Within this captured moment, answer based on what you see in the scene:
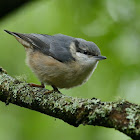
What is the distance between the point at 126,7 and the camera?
4832mm

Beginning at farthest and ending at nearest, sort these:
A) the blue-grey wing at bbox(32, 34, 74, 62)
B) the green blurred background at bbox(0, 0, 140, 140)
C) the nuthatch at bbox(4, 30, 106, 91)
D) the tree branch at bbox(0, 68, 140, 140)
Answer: the green blurred background at bbox(0, 0, 140, 140) < the blue-grey wing at bbox(32, 34, 74, 62) < the nuthatch at bbox(4, 30, 106, 91) < the tree branch at bbox(0, 68, 140, 140)

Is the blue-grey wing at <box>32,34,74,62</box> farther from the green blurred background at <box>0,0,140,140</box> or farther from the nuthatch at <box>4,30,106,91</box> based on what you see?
the green blurred background at <box>0,0,140,140</box>

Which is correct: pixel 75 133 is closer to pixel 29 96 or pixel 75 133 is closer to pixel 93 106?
pixel 29 96

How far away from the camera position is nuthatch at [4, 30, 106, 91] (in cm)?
377

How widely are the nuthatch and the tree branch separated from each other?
0.62 meters

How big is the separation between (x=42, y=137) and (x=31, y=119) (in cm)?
35

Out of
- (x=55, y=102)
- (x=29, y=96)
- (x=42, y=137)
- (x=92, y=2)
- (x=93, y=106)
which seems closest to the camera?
(x=93, y=106)

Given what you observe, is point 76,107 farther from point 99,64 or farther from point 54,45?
point 99,64

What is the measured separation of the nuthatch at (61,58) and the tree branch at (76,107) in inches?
24.4

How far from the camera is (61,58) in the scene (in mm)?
3852

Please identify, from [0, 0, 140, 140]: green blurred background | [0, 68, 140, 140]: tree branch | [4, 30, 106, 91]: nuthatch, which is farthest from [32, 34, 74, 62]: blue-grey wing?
[0, 68, 140, 140]: tree branch

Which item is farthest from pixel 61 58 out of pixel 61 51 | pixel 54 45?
pixel 54 45

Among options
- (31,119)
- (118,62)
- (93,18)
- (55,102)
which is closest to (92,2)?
(93,18)

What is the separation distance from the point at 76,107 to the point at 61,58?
1.43 metres
